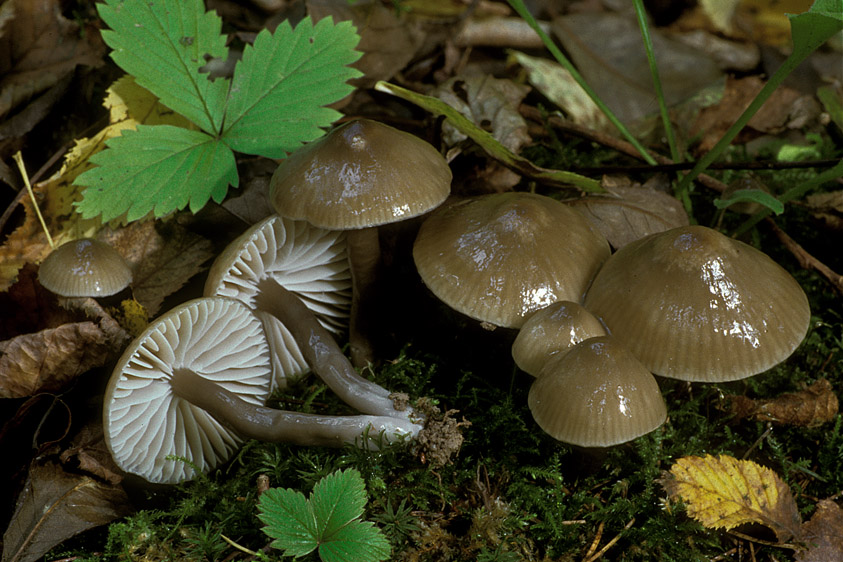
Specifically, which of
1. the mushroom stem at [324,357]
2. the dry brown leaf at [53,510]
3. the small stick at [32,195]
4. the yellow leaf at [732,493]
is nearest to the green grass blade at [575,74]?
the yellow leaf at [732,493]

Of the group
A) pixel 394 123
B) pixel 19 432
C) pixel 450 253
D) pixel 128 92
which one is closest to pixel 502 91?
pixel 394 123

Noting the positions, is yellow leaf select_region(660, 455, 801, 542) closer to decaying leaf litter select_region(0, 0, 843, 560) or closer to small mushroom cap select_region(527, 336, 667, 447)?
decaying leaf litter select_region(0, 0, 843, 560)

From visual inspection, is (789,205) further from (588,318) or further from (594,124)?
(588,318)

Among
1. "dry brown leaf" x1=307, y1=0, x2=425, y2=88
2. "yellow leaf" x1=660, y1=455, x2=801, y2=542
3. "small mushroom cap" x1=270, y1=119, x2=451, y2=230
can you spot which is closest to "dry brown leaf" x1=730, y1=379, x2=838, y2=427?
"yellow leaf" x1=660, y1=455, x2=801, y2=542

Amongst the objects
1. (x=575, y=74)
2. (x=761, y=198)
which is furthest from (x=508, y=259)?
(x=575, y=74)

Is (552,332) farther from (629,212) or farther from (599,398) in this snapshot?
(629,212)

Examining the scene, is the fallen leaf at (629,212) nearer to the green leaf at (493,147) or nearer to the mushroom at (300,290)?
the green leaf at (493,147)
